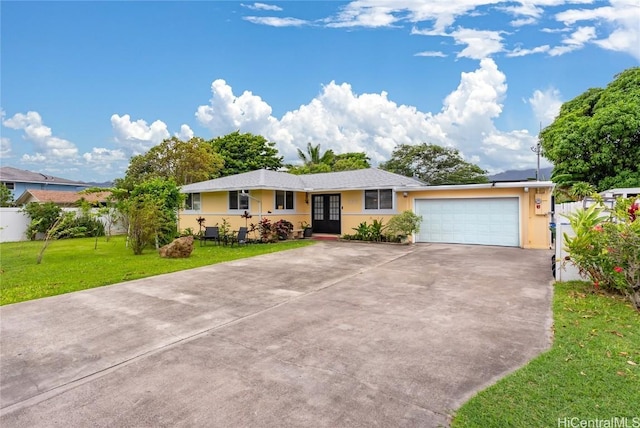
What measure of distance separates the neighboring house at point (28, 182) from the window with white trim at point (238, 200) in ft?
90.5

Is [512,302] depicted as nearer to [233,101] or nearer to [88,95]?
[88,95]

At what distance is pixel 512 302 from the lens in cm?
596

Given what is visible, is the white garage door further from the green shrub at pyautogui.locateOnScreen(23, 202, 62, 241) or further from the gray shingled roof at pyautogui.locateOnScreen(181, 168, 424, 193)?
the green shrub at pyautogui.locateOnScreen(23, 202, 62, 241)

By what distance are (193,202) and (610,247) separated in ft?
59.1

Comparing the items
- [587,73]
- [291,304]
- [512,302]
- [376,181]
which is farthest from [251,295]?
[587,73]

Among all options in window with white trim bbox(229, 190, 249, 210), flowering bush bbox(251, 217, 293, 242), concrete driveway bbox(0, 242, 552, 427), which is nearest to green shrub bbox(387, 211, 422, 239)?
flowering bush bbox(251, 217, 293, 242)

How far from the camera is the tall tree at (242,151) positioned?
36219 millimetres

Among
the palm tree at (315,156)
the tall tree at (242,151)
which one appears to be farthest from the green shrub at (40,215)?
the palm tree at (315,156)


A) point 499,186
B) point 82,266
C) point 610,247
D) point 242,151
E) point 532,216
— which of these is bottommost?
point 82,266

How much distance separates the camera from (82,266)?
10133 millimetres

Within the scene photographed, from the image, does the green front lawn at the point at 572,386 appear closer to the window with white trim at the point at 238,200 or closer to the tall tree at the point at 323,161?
the window with white trim at the point at 238,200

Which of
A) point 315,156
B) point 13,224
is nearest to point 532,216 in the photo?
point 315,156

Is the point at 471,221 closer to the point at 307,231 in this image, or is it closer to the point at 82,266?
the point at 307,231

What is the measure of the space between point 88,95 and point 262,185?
453 inches
